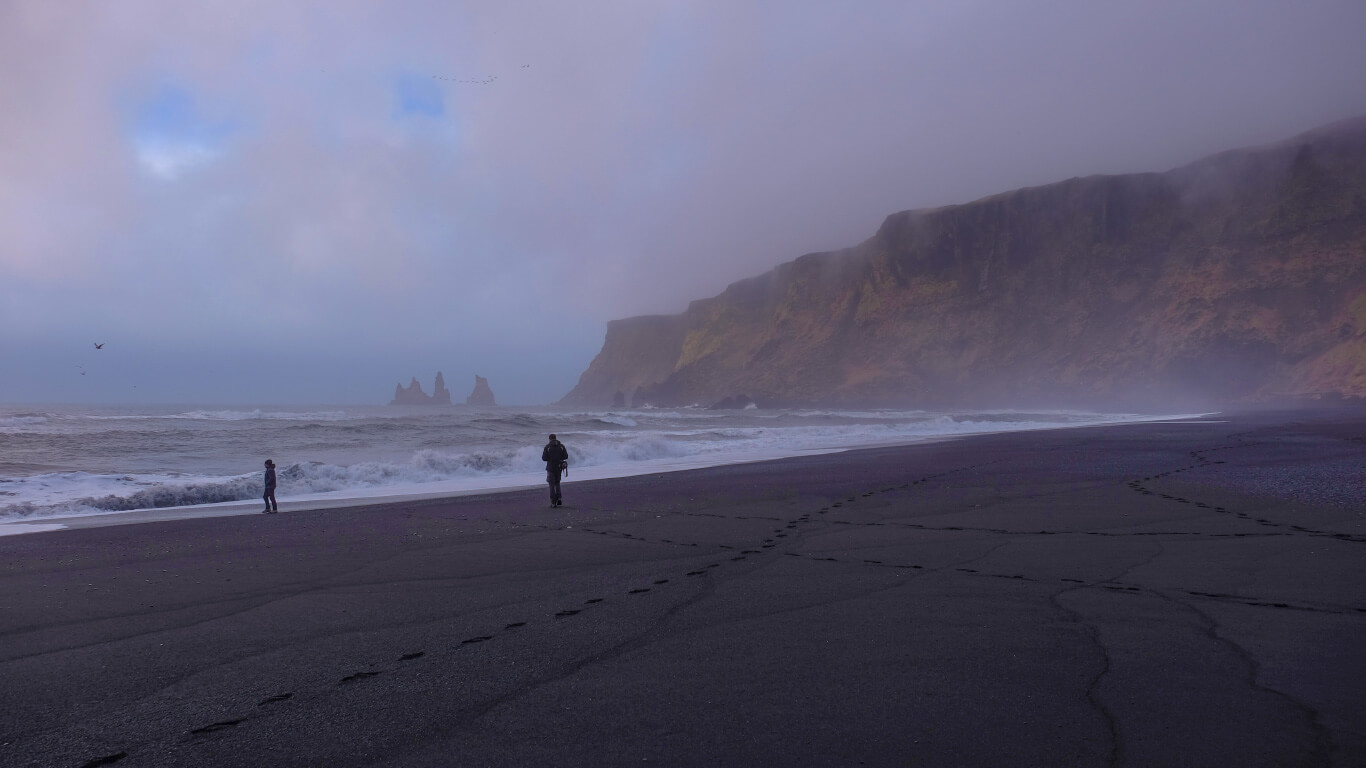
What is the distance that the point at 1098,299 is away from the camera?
88500 mm

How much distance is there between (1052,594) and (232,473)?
2408 cm

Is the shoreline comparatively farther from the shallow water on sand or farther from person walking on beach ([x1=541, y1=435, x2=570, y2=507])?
person walking on beach ([x1=541, y1=435, x2=570, y2=507])

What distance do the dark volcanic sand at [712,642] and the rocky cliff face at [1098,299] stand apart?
6811 cm

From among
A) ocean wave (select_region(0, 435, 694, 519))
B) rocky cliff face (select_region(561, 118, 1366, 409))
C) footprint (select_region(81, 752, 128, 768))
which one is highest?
rocky cliff face (select_region(561, 118, 1366, 409))

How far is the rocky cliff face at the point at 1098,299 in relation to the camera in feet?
231

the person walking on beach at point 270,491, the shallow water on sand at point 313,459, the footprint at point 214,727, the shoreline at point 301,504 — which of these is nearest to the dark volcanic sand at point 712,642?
the footprint at point 214,727

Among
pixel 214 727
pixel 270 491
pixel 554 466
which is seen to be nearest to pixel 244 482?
pixel 270 491

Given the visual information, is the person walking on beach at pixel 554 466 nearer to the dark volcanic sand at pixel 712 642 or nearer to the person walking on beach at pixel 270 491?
the dark volcanic sand at pixel 712 642

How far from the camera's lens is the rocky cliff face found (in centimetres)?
7044

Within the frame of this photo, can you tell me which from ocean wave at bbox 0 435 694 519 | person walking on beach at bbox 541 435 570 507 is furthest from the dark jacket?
ocean wave at bbox 0 435 694 519

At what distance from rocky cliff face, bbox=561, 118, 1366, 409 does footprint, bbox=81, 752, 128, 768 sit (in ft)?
246

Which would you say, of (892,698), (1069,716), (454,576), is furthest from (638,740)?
(454,576)

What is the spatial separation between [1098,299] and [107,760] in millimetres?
99479

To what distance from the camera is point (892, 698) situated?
4.04m
